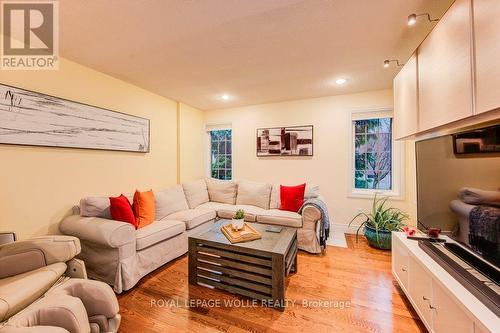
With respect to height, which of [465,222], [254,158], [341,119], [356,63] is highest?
[356,63]

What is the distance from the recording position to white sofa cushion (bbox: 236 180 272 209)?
3557 millimetres

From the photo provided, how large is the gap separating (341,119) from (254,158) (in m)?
1.69

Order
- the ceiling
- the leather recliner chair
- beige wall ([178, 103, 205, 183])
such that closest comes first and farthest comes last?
the leather recliner chair, the ceiling, beige wall ([178, 103, 205, 183])

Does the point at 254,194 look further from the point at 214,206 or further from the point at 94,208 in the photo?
the point at 94,208

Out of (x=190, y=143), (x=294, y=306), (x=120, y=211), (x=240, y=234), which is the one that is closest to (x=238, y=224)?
(x=240, y=234)

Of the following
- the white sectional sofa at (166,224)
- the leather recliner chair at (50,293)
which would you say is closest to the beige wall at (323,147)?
the white sectional sofa at (166,224)

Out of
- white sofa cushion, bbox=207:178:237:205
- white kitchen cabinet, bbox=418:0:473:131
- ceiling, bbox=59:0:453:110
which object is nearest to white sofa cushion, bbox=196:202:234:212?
white sofa cushion, bbox=207:178:237:205

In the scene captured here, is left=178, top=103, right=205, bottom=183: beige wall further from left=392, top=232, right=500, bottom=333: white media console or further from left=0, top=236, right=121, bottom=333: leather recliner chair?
left=392, top=232, right=500, bottom=333: white media console

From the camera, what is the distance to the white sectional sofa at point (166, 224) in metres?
1.96

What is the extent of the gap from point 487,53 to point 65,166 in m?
3.47

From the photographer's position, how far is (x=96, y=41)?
1970 millimetres

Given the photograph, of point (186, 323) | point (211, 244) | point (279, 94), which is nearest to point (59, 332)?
point (186, 323)

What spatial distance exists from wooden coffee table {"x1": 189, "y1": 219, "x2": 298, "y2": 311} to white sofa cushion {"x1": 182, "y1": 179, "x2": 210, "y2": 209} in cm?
143

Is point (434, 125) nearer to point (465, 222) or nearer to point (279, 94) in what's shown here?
point (465, 222)
